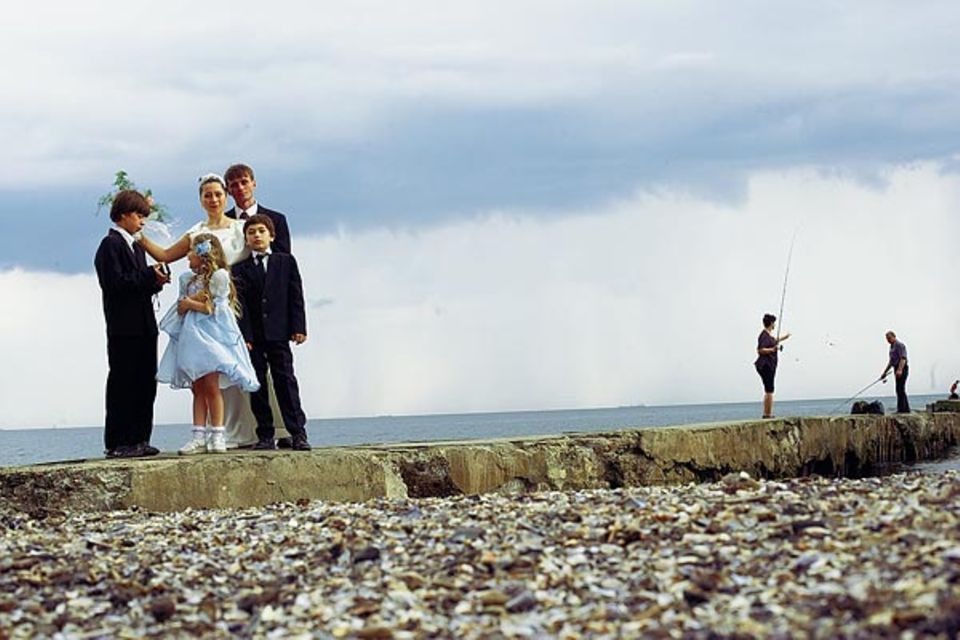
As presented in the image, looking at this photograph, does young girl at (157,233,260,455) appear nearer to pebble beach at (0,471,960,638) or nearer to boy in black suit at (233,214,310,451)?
boy in black suit at (233,214,310,451)

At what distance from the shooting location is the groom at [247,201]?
1080cm

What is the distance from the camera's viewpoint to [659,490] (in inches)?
318

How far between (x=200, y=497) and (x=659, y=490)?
3260 mm

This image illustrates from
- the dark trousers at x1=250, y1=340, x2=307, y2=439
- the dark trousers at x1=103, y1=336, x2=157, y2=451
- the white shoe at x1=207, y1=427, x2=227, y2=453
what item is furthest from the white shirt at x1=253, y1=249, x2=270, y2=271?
the white shoe at x1=207, y1=427, x2=227, y2=453

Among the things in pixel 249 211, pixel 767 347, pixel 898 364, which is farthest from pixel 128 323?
pixel 898 364

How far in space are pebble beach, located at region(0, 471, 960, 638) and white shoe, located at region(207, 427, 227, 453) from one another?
2758 millimetres

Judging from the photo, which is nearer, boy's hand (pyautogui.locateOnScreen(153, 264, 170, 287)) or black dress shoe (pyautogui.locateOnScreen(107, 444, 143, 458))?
boy's hand (pyautogui.locateOnScreen(153, 264, 170, 287))

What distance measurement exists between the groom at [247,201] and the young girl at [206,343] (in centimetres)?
69

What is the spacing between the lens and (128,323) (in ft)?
33.6

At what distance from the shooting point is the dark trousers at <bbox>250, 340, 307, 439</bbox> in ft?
34.4

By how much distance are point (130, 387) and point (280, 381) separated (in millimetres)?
1120

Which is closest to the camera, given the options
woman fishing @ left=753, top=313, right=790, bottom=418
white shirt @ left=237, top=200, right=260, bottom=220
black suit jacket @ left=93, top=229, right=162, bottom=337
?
black suit jacket @ left=93, top=229, right=162, bottom=337

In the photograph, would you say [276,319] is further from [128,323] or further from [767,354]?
[767,354]

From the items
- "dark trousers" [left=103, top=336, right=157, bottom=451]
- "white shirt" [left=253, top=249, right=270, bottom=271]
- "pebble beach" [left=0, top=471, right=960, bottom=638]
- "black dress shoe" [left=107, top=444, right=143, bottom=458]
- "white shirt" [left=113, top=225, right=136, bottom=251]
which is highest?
"white shirt" [left=113, top=225, right=136, bottom=251]
